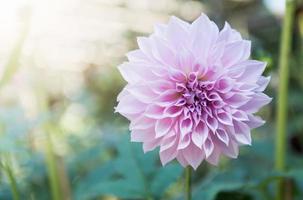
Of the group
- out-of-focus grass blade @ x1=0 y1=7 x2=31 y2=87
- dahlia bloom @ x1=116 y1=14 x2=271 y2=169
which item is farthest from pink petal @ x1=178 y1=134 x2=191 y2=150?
out-of-focus grass blade @ x1=0 y1=7 x2=31 y2=87

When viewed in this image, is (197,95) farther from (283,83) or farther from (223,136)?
(283,83)

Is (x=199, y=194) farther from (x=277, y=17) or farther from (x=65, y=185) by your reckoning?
(x=277, y=17)

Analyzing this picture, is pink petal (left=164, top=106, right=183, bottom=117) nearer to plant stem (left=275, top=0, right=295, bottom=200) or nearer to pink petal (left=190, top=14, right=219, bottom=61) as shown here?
pink petal (left=190, top=14, right=219, bottom=61)

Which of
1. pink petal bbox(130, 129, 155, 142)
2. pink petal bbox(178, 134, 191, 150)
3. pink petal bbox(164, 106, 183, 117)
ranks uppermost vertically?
pink petal bbox(164, 106, 183, 117)

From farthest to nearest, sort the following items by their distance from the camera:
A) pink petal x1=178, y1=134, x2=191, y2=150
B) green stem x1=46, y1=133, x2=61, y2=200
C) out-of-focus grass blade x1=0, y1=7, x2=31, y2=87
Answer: green stem x1=46, y1=133, x2=61, y2=200 → out-of-focus grass blade x1=0, y1=7, x2=31, y2=87 → pink petal x1=178, y1=134, x2=191, y2=150

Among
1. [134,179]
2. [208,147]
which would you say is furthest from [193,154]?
[134,179]

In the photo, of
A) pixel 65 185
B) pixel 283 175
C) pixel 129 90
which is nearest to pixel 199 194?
pixel 283 175

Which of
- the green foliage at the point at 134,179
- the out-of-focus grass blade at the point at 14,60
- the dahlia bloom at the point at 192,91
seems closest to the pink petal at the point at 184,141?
the dahlia bloom at the point at 192,91
